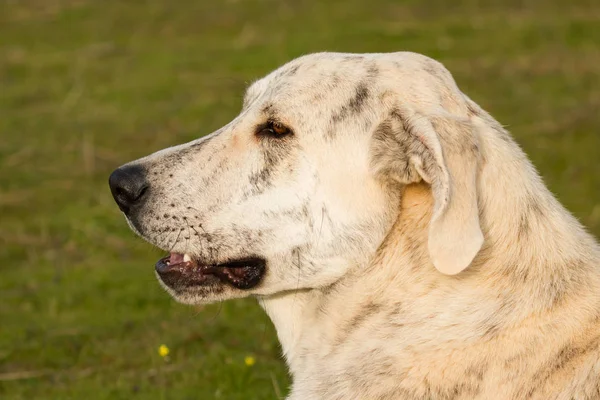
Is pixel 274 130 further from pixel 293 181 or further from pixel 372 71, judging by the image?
pixel 372 71

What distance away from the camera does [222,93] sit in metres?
14.8

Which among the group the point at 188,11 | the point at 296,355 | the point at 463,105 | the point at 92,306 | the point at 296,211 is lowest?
the point at 188,11

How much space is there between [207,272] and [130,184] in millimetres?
502

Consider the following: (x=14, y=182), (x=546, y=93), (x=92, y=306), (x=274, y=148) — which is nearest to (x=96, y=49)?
(x=14, y=182)

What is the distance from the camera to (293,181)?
186 inches

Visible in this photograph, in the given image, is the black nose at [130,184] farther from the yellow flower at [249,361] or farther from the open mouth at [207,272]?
the yellow flower at [249,361]

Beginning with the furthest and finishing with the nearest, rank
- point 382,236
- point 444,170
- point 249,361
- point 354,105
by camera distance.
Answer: point 249,361
point 354,105
point 382,236
point 444,170

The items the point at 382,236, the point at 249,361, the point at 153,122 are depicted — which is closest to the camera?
the point at 382,236

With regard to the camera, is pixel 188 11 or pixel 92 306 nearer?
pixel 92 306

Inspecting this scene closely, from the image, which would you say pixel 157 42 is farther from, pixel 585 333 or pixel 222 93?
pixel 585 333

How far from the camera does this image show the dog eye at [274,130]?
4.79 meters

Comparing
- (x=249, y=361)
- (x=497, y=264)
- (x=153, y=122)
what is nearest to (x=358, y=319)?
(x=497, y=264)

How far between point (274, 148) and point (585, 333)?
1484 mm

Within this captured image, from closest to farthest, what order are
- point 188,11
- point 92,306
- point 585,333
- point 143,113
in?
point 585,333 → point 92,306 → point 143,113 → point 188,11
